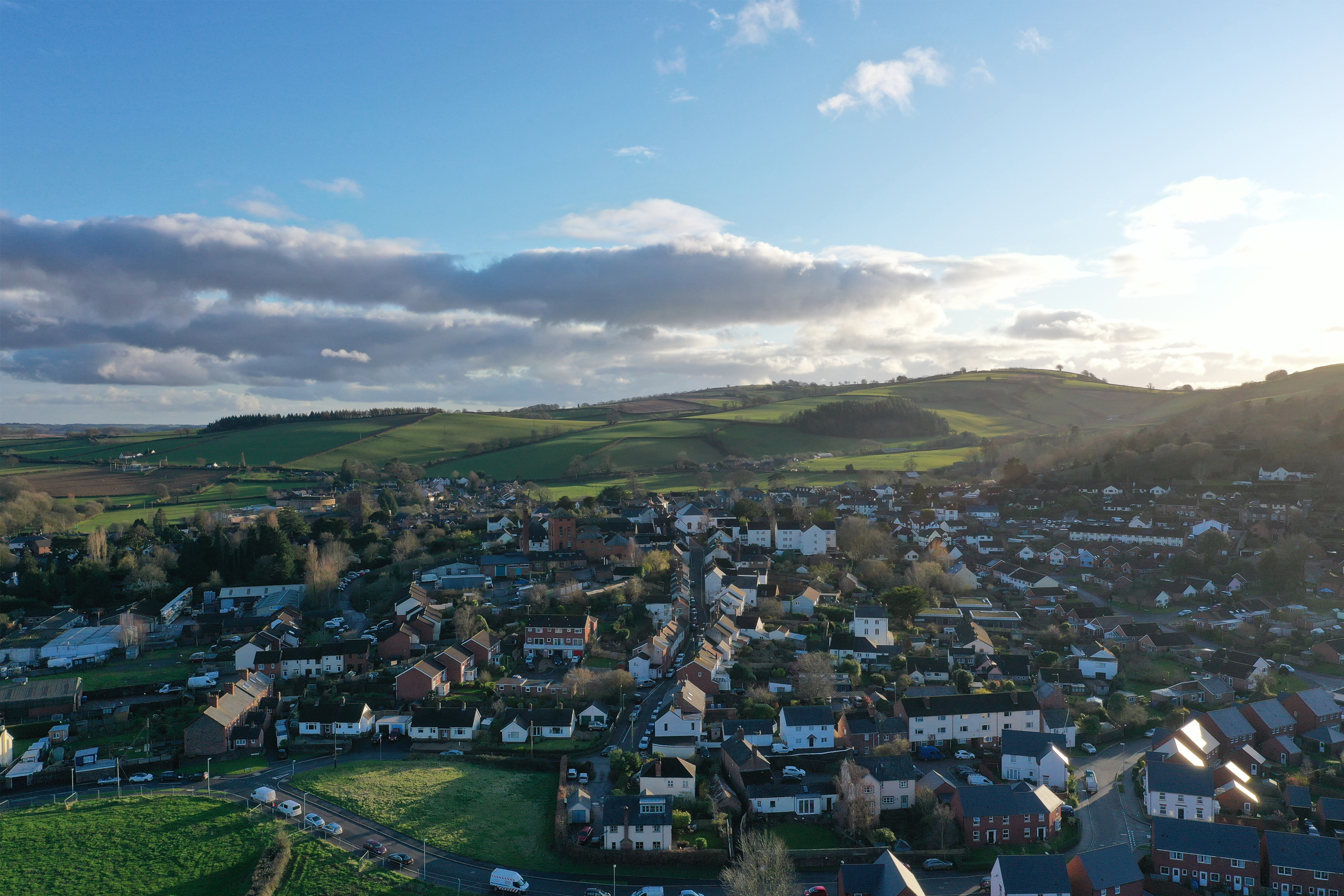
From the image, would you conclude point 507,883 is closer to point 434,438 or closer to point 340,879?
point 340,879

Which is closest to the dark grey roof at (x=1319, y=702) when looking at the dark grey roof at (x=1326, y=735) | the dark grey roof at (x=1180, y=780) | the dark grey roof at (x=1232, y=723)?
the dark grey roof at (x=1326, y=735)

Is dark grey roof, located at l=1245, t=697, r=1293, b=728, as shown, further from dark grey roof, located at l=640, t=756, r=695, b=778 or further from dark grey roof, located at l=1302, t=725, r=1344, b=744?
dark grey roof, located at l=640, t=756, r=695, b=778

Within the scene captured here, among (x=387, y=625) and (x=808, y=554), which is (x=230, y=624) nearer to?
(x=387, y=625)

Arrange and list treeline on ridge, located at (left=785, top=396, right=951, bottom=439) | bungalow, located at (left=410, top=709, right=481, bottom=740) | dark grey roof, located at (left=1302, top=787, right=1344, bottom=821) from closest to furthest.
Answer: dark grey roof, located at (left=1302, top=787, right=1344, bottom=821) < bungalow, located at (left=410, top=709, right=481, bottom=740) < treeline on ridge, located at (left=785, top=396, right=951, bottom=439)

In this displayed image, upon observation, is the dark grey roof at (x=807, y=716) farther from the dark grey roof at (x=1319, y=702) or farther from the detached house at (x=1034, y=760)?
the dark grey roof at (x=1319, y=702)

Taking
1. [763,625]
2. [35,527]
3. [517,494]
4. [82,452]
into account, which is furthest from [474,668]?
[82,452]

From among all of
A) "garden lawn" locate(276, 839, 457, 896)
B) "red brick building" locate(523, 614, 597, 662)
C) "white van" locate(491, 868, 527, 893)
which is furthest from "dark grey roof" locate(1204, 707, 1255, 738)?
"garden lawn" locate(276, 839, 457, 896)
